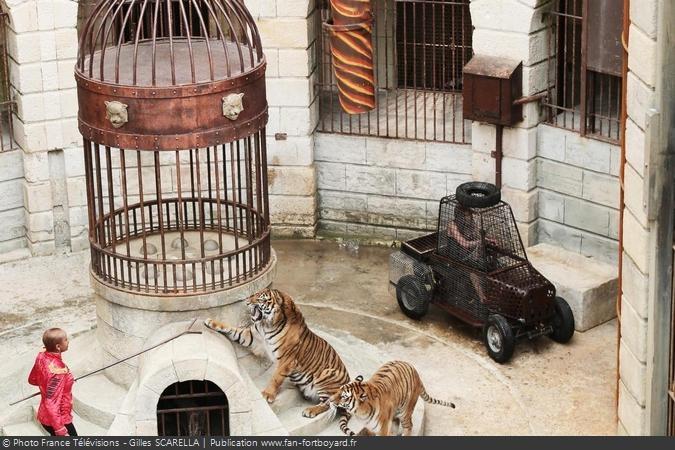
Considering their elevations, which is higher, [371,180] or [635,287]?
[635,287]

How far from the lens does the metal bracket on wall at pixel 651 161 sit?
13.9 metres

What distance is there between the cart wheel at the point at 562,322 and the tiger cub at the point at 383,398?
9.10 feet

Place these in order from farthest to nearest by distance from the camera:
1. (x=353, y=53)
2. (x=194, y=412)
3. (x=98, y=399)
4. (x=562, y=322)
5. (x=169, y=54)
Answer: (x=353, y=53)
(x=562, y=322)
(x=169, y=54)
(x=98, y=399)
(x=194, y=412)

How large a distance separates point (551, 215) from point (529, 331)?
8.78 ft

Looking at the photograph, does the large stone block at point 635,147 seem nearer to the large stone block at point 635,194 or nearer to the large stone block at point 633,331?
the large stone block at point 635,194

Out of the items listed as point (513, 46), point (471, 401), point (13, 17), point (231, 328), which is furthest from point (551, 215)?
point (13, 17)

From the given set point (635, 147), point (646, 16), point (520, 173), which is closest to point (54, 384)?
point (635, 147)

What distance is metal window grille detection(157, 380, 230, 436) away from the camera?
15906 millimetres

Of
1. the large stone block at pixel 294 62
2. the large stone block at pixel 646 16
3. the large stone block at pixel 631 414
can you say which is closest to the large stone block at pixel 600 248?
the large stone block at pixel 294 62

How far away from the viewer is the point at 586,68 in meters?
19.9

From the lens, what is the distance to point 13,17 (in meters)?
20.6

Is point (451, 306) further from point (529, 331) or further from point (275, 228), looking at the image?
point (275, 228)

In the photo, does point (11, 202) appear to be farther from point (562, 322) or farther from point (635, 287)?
point (635, 287)

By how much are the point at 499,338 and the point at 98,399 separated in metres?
4.73
